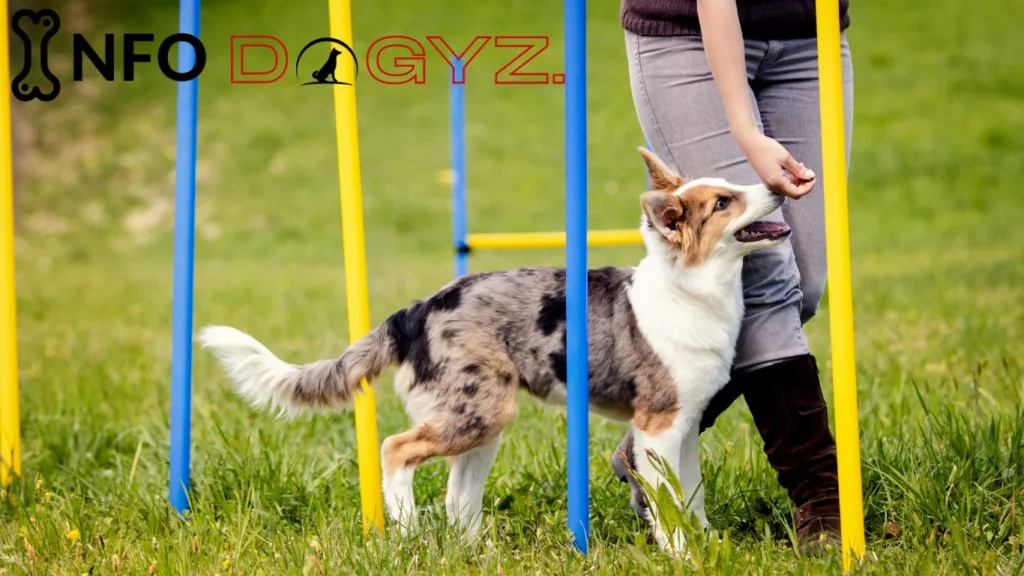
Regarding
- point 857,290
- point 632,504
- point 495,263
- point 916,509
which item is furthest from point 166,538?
point 495,263

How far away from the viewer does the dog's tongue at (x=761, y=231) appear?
9.77 ft

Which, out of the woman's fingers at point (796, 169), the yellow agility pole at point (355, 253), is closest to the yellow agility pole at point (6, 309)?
the yellow agility pole at point (355, 253)

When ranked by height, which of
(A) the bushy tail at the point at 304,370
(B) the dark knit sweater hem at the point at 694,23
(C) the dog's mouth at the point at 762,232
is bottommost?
(A) the bushy tail at the point at 304,370

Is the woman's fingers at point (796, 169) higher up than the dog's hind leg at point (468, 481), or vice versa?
the woman's fingers at point (796, 169)

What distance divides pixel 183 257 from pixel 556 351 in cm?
115

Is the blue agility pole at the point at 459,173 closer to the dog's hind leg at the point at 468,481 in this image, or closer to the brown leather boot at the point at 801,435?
the dog's hind leg at the point at 468,481

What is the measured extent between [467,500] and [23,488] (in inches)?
59.8

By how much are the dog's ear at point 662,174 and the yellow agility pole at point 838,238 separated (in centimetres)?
51

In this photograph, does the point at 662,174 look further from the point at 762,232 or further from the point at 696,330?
the point at 696,330

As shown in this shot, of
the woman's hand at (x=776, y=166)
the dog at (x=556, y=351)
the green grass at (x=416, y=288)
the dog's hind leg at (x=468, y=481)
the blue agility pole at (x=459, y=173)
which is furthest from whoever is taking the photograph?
the blue agility pole at (x=459, y=173)

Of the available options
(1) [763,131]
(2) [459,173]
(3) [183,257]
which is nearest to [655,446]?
(1) [763,131]

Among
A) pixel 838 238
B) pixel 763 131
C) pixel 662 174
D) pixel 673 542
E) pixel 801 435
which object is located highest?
pixel 763 131

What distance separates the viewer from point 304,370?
3277mm

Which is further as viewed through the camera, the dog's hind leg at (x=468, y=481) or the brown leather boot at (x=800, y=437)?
the dog's hind leg at (x=468, y=481)
